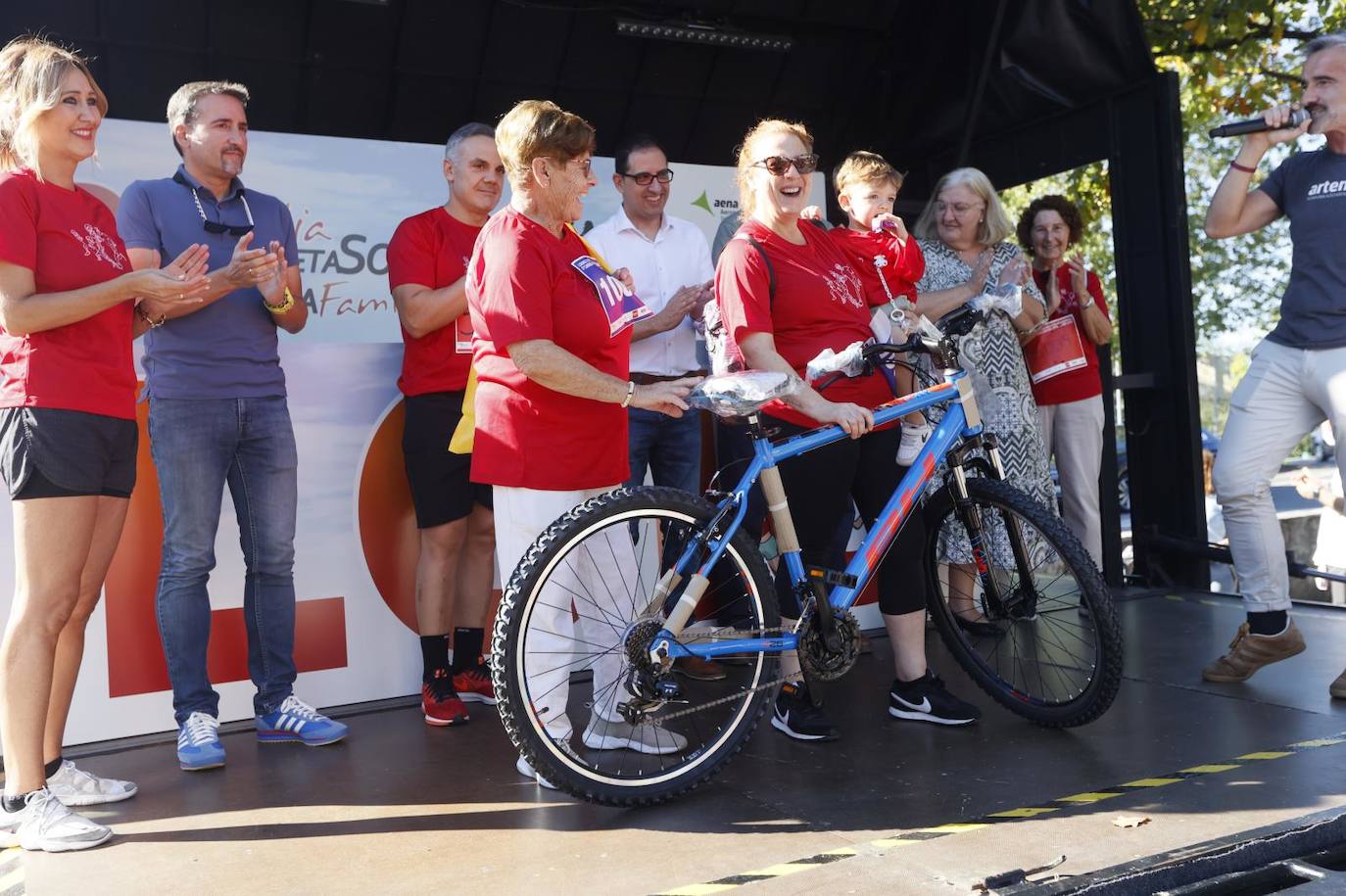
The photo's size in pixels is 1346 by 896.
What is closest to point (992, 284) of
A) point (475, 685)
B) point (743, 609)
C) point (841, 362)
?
point (841, 362)

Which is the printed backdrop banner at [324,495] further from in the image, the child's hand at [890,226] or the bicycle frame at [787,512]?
the child's hand at [890,226]

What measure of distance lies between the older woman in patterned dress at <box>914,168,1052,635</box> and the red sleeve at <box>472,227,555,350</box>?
195cm

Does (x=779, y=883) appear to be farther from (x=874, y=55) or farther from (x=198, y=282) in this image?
(x=874, y=55)

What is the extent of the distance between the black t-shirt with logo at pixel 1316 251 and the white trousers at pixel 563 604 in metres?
2.22

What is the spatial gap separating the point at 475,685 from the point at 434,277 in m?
1.35

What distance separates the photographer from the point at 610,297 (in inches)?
121

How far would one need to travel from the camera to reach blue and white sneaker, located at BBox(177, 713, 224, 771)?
3453 millimetres

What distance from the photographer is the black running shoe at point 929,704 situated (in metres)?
3.54

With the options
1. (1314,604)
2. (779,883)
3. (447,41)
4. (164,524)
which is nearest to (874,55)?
(447,41)

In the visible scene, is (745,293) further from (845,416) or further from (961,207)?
(961,207)

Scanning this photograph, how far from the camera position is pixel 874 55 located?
20.1ft

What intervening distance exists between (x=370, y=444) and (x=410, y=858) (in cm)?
177

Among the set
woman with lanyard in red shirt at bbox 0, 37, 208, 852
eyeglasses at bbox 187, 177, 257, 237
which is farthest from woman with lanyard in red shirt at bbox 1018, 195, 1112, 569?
woman with lanyard in red shirt at bbox 0, 37, 208, 852

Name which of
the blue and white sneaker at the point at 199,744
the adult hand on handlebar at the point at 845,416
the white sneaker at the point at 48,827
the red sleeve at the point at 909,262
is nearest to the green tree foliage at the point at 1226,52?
the red sleeve at the point at 909,262
